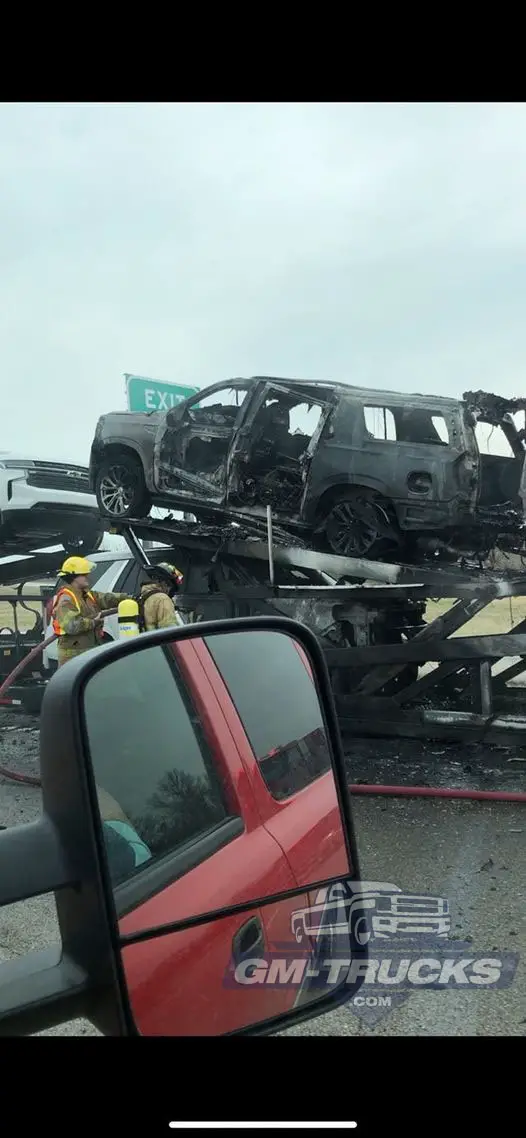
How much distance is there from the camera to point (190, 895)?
1079 millimetres

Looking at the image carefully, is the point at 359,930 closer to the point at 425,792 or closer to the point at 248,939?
the point at 248,939

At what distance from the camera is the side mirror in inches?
33.3

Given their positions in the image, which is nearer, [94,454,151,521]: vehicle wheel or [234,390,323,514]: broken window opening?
[234,390,323,514]: broken window opening

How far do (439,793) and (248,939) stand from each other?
11.1 feet

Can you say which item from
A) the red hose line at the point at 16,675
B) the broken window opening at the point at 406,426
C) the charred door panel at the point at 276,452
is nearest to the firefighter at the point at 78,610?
the red hose line at the point at 16,675

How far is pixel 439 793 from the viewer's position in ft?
14.2

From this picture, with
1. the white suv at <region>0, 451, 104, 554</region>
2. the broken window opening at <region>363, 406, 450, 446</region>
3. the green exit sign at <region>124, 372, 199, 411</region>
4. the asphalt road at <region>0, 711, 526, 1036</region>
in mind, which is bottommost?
the asphalt road at <region>0, 711, 526, 1036</region>

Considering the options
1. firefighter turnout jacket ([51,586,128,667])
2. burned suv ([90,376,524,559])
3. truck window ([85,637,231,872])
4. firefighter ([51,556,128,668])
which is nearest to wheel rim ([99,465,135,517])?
burned suv ([90,376,524,559])

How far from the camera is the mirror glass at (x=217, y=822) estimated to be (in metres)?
0.99

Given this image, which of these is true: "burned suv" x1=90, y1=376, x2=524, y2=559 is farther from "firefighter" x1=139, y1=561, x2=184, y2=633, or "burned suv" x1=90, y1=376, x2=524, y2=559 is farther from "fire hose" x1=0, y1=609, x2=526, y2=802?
"fire hose" x1=0, y1=609, x2=526, y2=802

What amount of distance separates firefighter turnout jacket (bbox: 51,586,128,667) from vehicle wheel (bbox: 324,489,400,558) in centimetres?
143

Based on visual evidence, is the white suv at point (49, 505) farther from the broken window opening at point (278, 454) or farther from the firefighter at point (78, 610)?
the broken window opening at point (278, 454)
